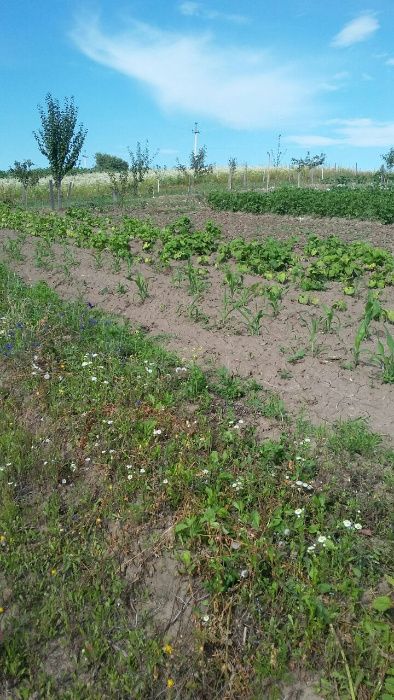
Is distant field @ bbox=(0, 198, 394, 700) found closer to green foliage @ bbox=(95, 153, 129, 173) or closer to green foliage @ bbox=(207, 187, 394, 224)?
green foliage @ bbox=(207, 187, 394, 224)

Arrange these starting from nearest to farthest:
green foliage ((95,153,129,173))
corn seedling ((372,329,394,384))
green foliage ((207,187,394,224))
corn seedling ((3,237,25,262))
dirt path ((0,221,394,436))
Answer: dirt path ((0,221,394,436)) → corn seedling ((372,329,394,384)) → corn seedling ((3,237,25,262)) → green foliage ((207,187,394,224)) → green foliage ((95,153,129,173))

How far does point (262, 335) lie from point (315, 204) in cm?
1595

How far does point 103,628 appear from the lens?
2.75 metres

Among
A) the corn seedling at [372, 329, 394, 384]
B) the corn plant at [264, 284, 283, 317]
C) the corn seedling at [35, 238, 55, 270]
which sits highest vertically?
the corn seedling at [35, 238, 55, 270]

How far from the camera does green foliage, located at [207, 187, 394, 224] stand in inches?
742

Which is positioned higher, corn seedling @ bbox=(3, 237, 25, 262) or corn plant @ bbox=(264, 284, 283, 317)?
corn seedling @ bbox=(3, 237, 25, 262)

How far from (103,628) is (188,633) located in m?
0.41

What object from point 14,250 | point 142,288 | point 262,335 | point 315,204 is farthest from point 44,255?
point 315,204

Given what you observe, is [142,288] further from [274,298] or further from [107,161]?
[107,161]

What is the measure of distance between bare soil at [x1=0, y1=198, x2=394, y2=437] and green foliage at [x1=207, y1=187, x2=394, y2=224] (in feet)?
39.4

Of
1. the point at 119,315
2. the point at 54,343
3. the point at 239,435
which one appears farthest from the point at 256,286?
the point at 239,435

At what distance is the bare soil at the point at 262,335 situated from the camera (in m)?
4.59

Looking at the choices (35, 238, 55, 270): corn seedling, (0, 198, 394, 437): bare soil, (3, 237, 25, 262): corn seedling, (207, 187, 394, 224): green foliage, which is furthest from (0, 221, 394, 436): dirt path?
(207, 187, 394, 224): green foliage

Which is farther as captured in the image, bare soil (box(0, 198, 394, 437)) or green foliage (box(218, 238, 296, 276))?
green foliage (box(218, 238, 296, 276))
